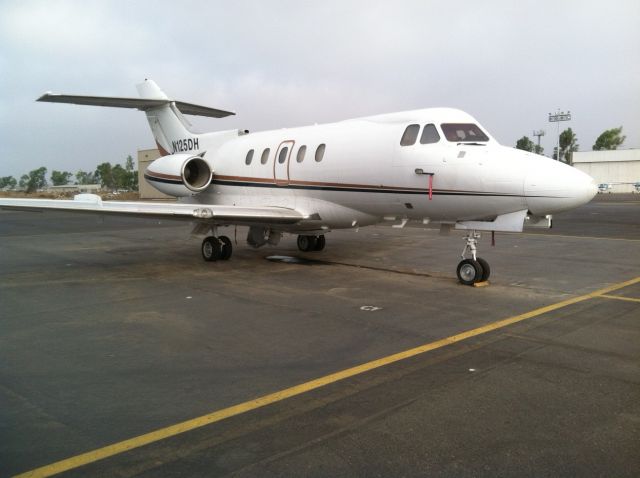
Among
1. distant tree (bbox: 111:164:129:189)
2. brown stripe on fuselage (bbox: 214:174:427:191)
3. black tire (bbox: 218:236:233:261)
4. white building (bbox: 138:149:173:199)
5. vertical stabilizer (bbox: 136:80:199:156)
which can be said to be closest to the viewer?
brown stripe on fuselage (bbox: 214:174:427:191)

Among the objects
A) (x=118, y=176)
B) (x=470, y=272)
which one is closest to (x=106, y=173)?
(x=118, y=176)

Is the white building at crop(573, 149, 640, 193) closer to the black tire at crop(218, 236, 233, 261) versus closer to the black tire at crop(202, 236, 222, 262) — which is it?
the black tire at crop(218, 236, 233, 261)

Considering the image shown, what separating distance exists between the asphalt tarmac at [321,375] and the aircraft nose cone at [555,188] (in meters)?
1.50

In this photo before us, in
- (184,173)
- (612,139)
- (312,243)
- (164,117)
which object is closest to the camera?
(184,173)

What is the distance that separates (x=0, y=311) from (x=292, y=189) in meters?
6.27

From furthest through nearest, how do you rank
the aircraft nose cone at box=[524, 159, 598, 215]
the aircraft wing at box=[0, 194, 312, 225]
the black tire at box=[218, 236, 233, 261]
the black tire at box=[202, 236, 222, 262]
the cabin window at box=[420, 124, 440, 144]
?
the black tire at box=[218, 236, 233, 261]
the black tire at box=[202, 236, 222, 262]
the aircraft wing at box=[0, 194, 312, 225]
the cabin window at box=[420, 124, 440, 144]
the aircraft nose cone at box=[524, 159, 598, 215]

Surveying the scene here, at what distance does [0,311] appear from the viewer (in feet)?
24.9

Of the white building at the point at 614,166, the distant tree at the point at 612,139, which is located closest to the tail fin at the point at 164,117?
the white building at the point at 614,166

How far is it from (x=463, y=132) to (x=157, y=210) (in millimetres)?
6483

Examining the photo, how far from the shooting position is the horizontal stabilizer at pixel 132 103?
44.8 feet

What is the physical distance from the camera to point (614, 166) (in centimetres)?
8812

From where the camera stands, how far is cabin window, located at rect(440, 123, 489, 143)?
9055 mm

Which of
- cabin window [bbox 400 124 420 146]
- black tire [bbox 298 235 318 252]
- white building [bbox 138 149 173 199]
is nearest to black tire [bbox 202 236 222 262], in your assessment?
black tire [bbox 298 235 318 252]

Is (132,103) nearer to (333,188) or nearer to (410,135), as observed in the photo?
(333,188)
